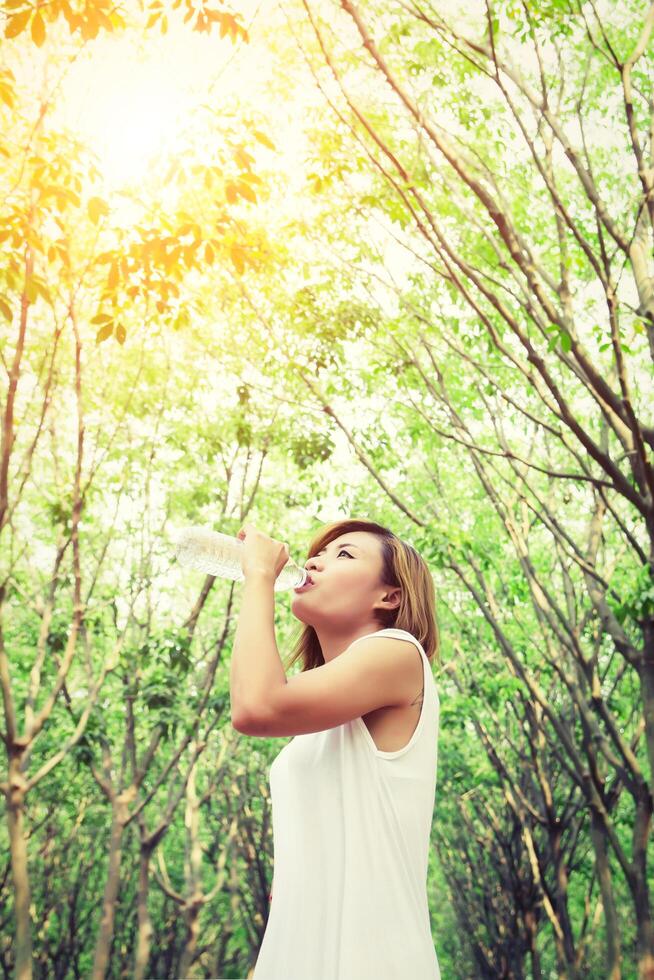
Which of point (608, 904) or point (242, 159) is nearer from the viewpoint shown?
point (242, 159)

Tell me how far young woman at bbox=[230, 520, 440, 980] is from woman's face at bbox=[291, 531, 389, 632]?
0.38ft

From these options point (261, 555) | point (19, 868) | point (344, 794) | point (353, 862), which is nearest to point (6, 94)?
point (261, 555)

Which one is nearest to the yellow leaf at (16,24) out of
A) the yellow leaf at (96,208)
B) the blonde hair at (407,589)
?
the yellow leaf at (96,208)

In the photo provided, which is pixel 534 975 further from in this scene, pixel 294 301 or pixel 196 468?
pixel 294 301

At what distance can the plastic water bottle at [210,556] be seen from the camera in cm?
245

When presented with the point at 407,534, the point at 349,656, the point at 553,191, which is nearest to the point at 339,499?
the point at 407,534

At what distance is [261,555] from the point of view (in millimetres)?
1862

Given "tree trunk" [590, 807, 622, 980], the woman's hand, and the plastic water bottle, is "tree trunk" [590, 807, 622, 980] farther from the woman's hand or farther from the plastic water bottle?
the woman's hand

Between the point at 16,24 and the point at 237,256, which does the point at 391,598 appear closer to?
the point at 16,24

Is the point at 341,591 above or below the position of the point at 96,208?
below

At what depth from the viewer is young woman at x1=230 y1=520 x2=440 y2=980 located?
1521 millimetres

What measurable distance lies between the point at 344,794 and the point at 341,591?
0.46m

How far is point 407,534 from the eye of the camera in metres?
13.7

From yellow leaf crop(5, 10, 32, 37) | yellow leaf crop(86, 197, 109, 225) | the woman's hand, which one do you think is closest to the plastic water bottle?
the woman's hand
